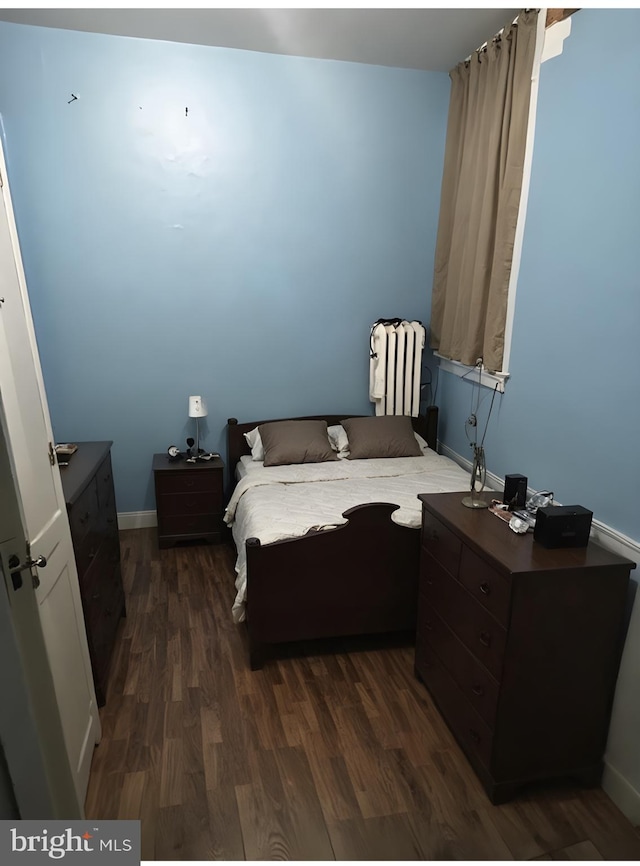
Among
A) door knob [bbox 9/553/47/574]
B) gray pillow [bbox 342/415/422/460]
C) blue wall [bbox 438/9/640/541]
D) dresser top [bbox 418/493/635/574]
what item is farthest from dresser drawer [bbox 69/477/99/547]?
blue wall [bbox 438/9/640/541]

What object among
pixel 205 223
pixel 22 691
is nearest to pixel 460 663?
pixel 22 691

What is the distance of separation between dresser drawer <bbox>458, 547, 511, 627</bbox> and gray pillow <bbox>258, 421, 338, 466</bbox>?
1.59 m

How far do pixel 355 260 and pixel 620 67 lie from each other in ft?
6.20

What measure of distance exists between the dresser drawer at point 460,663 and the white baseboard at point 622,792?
19.2 inches

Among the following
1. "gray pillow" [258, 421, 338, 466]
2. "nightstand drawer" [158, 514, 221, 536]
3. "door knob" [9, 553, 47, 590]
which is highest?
"door knob" [9, 553, 47, 590]

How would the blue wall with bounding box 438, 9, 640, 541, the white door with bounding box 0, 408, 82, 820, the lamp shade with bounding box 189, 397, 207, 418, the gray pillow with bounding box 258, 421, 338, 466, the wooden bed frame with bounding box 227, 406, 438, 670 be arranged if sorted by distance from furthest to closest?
the lamp shade with bounding box 189, 397, 207, 418 → the gray pillow with bounding box 258, 421, 338, 466 → the wooden bed frame with bounding box 227, 406, 438, 670 → the blue wall with bounding box 438, 9, 640, 541 → the white door with bounding box 0, 408, 82, 820

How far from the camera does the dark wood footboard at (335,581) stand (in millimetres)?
2289

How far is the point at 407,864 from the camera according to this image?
5.03ft

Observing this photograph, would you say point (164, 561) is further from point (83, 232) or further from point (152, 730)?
point (83, 232)

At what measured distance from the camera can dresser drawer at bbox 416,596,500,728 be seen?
68.3 inches

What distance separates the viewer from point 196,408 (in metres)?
3.42

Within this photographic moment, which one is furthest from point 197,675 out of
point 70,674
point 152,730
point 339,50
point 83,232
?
point 339,50

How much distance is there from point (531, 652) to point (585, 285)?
1.46 meters

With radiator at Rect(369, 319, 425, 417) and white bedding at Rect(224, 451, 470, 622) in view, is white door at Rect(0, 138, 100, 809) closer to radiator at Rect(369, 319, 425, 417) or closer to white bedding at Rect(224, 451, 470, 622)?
white bedding at Rect(224, 451, 470, 622)
